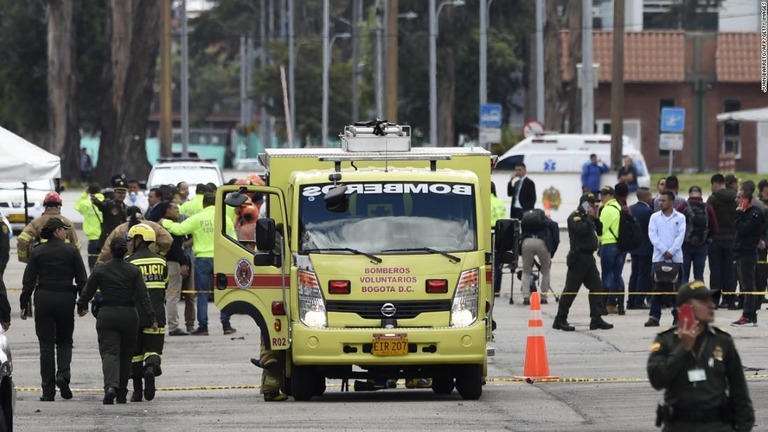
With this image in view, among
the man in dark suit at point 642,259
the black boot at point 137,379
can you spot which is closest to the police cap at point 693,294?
the black boot at point 137,379

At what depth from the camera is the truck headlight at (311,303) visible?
1531 cm

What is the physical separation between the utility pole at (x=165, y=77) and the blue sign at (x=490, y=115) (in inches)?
372

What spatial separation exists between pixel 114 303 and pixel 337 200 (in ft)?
6.99

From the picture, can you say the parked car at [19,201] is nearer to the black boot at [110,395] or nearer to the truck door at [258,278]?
the truck door at [258,278]

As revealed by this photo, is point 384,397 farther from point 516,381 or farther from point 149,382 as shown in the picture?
point 149,382

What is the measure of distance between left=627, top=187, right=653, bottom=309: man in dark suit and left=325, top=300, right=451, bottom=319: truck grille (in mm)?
9100

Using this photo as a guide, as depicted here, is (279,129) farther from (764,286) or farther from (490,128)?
(764,286)

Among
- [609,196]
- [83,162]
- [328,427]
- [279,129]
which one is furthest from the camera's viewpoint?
[279,129]

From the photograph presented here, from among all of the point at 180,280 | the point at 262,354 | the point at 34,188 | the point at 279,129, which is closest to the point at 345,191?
the point at 262,354

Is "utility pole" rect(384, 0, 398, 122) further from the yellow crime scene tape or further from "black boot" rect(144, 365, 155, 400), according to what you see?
"black boot" rect(144, 365, 155, 400)

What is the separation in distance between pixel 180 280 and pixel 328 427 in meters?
8.80

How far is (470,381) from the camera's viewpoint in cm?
1566

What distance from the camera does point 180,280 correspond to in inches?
878

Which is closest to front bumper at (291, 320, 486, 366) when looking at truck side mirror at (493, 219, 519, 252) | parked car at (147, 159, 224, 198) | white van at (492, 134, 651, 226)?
truck side mirror at (493, 219, 519, 252)
